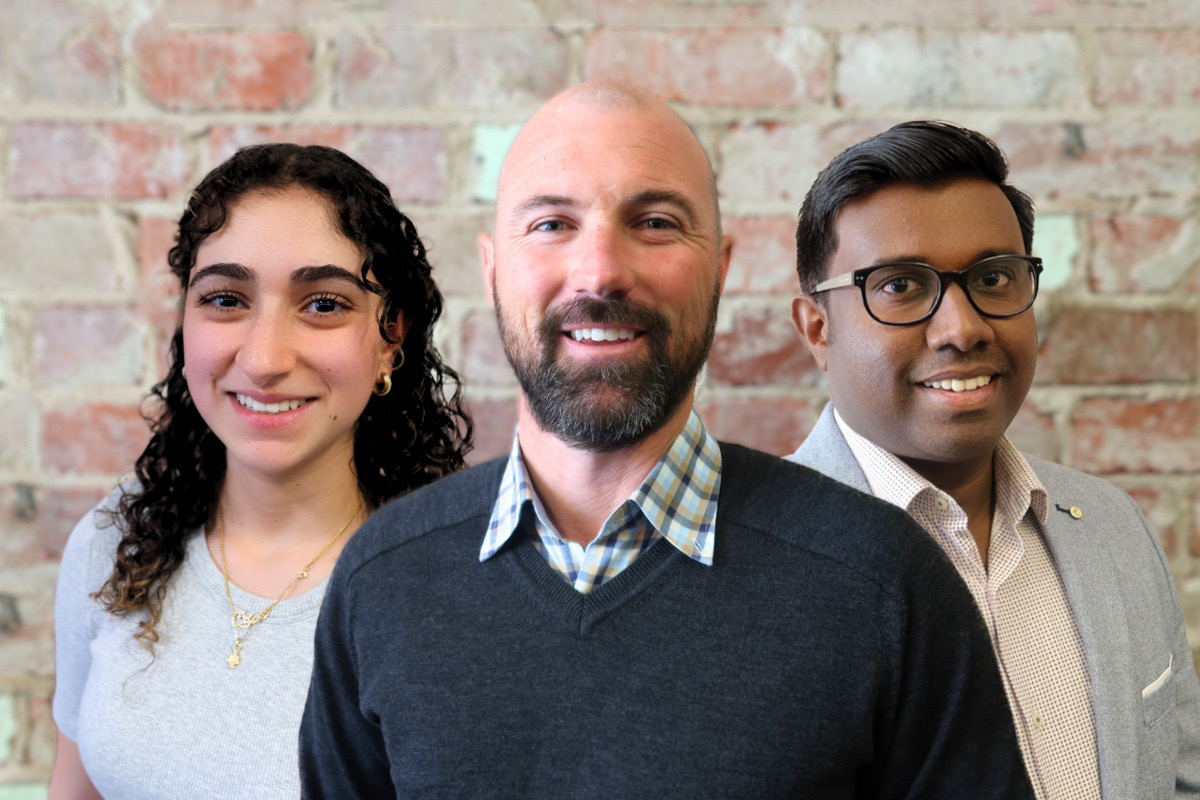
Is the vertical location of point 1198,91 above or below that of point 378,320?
above

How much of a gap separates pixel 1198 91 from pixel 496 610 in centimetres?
112

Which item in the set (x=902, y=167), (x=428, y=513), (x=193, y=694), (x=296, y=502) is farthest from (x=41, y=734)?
(x=902, y=167)

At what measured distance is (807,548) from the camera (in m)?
0.77

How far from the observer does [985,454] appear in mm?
953

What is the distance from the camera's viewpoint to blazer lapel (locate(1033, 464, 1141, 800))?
875 mm

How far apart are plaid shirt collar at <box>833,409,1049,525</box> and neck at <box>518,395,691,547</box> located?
218mm

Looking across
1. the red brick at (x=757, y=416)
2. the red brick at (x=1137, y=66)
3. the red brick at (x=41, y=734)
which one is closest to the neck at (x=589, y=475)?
the red brick at (x=757, y=416)

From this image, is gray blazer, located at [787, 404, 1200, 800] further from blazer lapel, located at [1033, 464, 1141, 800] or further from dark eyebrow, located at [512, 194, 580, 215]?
dark eyebrow, located at [512, 194, 580, 215]

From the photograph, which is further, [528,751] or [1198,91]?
[1198,91]

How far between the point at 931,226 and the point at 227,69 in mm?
902

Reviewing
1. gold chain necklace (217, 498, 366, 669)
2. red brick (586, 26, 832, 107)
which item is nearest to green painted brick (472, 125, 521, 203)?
red brick (586, 26, 832, 107)

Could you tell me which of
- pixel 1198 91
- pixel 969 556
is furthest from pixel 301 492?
pixel 1198 91

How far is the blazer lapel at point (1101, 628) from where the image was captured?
88cm

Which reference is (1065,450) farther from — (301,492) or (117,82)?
(117,82)
